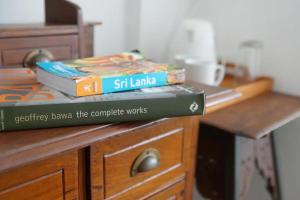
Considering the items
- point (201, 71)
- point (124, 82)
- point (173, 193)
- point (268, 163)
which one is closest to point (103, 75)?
point (124, 82)

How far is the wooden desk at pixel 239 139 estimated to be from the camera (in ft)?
3.28

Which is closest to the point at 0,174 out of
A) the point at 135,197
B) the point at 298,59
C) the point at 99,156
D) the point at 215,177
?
the point at 99,156

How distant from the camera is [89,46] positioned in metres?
0.92

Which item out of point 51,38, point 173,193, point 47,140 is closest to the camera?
point 47,140

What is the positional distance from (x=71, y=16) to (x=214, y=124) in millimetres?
444

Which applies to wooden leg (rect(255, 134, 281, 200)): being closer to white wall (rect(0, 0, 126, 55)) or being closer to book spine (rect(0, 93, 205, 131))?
white wall (rect(0, 0, 126, 55))


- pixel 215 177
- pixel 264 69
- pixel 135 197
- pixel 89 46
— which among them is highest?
pixel 89 46

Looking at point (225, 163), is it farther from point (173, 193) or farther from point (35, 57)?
point (35, 57)

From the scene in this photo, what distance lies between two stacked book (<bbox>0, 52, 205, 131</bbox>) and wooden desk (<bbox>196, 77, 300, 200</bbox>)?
37cm

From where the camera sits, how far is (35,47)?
2.66 ft

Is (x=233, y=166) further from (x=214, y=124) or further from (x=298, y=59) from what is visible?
(x=298, y=59)

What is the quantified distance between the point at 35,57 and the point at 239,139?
1.82 feet

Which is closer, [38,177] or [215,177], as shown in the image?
[38,177]

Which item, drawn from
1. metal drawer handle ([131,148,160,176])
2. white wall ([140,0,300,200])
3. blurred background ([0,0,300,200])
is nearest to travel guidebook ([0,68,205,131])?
metal drawer handle ([131,148,160,176])
